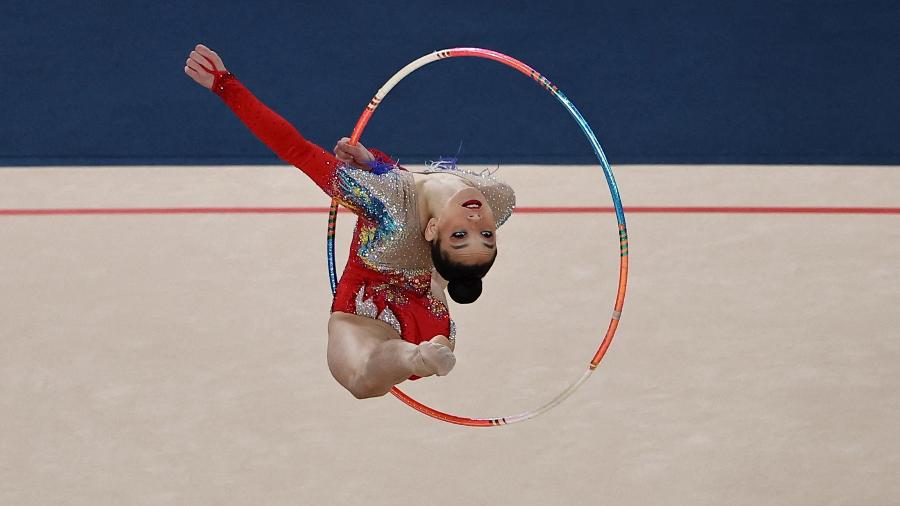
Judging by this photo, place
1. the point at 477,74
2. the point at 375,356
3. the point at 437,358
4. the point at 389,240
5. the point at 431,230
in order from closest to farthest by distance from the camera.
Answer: the point at 437,358 < the point at 375,356 < the point at 431,230 < the point at 389,240 < the point at 477,74

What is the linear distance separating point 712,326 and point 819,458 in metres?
0.93

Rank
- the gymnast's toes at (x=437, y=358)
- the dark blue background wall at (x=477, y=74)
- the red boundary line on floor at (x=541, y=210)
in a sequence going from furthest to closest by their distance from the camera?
the dark blue background wall at (x=477, y=74), the red boundary line on floor at (x=541, y=210), the gymnast's toes at (x=437, y=358)

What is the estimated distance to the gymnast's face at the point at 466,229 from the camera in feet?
10.6

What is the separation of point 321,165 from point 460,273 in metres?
0.44

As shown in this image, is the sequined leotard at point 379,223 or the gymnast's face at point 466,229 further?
the sequined leotard at point 379,223

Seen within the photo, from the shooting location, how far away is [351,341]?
11.0 ft

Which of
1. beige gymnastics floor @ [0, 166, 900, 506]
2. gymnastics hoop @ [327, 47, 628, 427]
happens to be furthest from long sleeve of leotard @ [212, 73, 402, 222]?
beige gymnastics floor @ [0, 166, 900, 506]

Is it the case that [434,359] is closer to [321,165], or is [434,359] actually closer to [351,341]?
[351,341]

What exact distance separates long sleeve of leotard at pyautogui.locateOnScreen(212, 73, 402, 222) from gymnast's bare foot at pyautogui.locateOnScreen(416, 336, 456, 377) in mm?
487

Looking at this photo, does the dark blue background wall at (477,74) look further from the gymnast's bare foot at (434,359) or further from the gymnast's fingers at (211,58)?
the gymnast's bare foot at (434,359)

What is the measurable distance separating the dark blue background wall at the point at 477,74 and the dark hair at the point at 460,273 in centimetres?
334

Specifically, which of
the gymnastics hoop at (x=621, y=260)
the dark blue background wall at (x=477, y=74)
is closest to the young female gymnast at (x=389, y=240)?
the gymnastics hoop at (x=621, y=260)

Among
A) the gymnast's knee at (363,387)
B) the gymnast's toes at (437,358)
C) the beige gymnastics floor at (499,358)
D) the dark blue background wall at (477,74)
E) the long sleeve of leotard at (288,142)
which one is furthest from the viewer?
the dark blue background wall at (477,74)

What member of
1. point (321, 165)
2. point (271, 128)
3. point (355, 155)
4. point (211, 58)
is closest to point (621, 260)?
point (355, 155)
